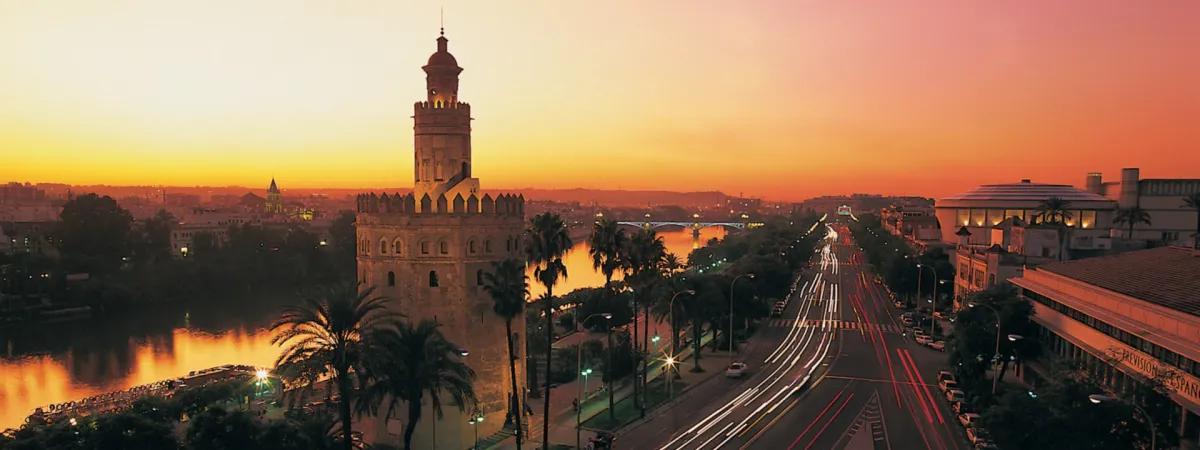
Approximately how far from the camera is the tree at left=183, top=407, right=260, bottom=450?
88.6ft

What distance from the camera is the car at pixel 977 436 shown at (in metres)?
37.1

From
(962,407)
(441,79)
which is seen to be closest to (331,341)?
(441,79)

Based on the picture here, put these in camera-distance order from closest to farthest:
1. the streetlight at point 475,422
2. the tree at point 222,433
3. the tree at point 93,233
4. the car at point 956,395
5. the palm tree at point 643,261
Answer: the tree at point 222,433 → the streetlight at point 475,422 → the car at point 956,395 → the palm tree at point 643,261 → the tree at point 93,233

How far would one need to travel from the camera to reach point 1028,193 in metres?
135

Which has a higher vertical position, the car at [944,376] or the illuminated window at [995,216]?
the illuminated window at [995,216]

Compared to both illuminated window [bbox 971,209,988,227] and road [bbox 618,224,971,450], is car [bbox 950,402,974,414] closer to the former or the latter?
road [bbox 618,224,971,450]

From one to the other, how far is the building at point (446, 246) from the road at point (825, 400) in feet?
28.8

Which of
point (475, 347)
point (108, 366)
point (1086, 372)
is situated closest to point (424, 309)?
point (475, 347)

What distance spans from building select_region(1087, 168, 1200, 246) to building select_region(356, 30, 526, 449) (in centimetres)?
9892

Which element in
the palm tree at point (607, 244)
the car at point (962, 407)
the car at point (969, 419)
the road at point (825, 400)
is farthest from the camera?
the palm tree at point (607, 244)

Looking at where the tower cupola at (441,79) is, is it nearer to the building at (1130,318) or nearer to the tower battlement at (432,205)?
the tower battlement at (432,205)

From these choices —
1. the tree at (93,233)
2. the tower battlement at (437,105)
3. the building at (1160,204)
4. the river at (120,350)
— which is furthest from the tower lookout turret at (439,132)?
the building at (1160,204)

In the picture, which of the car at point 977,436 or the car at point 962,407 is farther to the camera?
the car at point 962,407

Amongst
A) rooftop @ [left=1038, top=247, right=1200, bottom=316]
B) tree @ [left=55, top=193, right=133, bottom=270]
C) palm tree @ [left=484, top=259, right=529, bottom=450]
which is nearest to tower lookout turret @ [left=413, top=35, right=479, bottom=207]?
palm tree @ [left=484, top=259, right=529, bottom=450]
